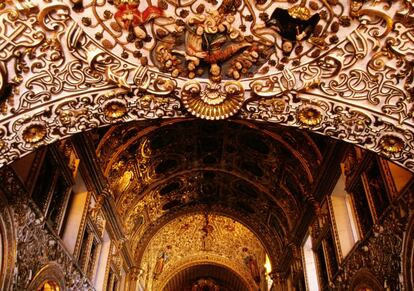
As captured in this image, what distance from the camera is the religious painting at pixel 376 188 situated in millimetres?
9117

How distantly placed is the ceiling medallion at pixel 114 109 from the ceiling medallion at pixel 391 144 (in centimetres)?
407

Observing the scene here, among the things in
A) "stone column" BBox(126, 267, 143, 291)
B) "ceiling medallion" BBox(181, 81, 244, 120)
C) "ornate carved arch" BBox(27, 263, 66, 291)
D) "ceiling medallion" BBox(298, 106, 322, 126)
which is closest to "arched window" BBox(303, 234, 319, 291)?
"stone column" BBox(126, 267, 143, 291)

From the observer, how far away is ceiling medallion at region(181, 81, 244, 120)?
21.4 ft

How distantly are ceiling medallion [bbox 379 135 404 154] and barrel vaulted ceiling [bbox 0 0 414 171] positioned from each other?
0.05 feet

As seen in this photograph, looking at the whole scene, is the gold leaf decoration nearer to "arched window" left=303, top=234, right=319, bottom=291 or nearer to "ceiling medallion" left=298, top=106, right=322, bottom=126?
"ceiling medallion" left=298, top=106, right=322, bottom=126

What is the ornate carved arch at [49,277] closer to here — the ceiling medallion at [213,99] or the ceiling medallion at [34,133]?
the ceiling medallion at [34,133]

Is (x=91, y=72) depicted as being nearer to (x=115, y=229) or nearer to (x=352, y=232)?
(x=352, y=232)

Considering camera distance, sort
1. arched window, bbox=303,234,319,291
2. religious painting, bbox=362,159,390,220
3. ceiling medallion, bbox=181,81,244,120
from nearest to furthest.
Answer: ceiling medallion, bbox=181,81,244,120, religious painting, bbox=362,159,390,220, arched window, bbox=303,234,319,291

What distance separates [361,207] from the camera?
34.4 feet

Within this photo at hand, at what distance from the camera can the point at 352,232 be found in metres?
11.4

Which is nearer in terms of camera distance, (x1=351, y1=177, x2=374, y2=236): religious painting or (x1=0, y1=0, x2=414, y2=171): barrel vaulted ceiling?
(x1=0, y1=0, x2=414, y2=171): barrel vaulted ceiling

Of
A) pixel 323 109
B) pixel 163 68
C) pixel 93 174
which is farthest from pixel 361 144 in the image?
pixel 93 174

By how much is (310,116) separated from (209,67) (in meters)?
1.80

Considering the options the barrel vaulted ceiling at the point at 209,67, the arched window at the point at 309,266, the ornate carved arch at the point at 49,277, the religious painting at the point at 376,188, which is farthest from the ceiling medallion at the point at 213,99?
the arched window at the point at 309,266
